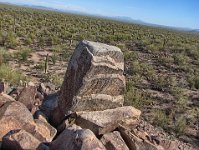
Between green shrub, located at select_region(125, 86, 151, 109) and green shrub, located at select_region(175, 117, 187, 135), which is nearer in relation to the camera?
green shrub, located at select_region(175, 117, 187, 135)

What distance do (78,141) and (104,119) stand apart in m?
1.87

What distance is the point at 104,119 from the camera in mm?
7430

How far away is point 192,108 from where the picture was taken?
587 inches

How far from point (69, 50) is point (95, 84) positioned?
19267mm

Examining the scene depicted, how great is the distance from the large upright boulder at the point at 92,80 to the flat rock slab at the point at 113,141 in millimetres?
817

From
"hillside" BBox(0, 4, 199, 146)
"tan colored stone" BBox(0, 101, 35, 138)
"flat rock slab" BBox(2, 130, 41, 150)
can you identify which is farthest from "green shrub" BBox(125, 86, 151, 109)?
"flat rock slab" BBox(2, 130, 41, 150)

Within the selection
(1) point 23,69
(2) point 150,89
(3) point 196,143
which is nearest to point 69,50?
(1) point 23,69

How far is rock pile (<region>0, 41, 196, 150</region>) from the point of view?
271 inches

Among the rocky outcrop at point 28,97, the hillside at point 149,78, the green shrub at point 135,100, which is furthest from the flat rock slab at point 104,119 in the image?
the green shrub at point 135,100

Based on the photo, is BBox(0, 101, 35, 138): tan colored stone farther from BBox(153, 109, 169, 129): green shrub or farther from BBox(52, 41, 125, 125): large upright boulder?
BBox(153, 109, 169, 129): green shrub

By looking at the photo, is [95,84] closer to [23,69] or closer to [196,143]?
[196,143]

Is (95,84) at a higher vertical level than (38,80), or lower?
higher

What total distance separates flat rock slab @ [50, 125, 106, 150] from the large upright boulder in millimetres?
1445

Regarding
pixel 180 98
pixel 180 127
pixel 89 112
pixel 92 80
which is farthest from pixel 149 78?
pixel 92 80
